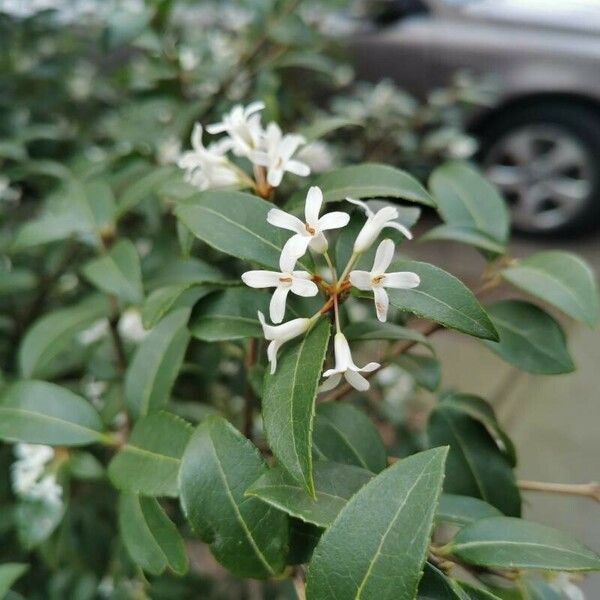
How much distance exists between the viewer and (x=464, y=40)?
3.02 metres

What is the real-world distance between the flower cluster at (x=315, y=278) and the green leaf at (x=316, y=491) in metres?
0.07

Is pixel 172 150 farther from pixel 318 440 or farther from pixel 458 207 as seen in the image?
pixel 318 440

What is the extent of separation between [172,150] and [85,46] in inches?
34.0

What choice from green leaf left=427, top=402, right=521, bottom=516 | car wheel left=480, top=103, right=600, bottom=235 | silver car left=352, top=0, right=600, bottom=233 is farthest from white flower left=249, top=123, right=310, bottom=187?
car wheel left=480, top=103, right=600, bottom=235

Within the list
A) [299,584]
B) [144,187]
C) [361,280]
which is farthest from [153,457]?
[144,187]

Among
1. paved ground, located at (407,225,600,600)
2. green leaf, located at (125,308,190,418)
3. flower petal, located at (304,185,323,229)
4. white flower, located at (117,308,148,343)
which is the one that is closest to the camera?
flower petal, located at (304,185,323,229)

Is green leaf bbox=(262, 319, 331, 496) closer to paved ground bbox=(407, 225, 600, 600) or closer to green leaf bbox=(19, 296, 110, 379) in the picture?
green leaf bbox=(19, 296, 110, 379)

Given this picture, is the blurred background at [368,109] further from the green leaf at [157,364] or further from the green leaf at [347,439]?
the green leaf at [347,439]

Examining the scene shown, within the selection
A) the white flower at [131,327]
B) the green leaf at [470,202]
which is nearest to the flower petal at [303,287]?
the green leaf at [470,202]

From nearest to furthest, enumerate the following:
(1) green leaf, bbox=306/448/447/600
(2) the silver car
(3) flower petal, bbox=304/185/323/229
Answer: (1) green leaf, bbox=306/448/447/600
(3) flower petal, bbox=304/185/323/229
(2) the silver car

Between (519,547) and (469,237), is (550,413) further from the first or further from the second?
(519,547)

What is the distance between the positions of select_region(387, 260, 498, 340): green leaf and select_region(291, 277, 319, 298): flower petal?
0.21ft

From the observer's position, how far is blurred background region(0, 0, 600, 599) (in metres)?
1.30

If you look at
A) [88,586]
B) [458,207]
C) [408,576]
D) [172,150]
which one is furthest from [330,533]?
[172,150]
